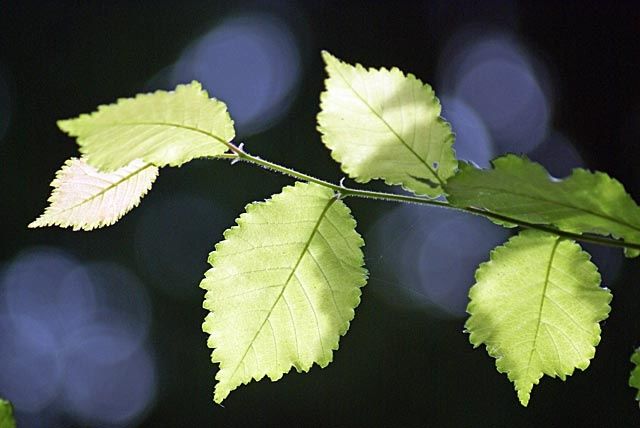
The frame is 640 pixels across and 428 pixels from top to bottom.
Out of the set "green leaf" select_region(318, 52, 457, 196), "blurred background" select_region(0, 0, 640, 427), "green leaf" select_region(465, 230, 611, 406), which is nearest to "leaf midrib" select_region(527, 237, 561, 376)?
"green leaf" select_region(465, 230, 611, 406)

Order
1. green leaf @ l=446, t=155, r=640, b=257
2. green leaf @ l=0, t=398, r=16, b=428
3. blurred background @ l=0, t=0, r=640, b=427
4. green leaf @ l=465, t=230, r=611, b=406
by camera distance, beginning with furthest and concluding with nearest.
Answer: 1. blurred background @ l=0, t=0, r=640, b=427
2. green leaf @ l=465, t=230, r=611, b=406
3. green leaf @ l=446, t=155, r=640, b=257
4. green leaf @ l=0, t=398, r=16, b=428

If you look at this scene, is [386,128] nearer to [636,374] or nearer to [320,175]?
[636,374]

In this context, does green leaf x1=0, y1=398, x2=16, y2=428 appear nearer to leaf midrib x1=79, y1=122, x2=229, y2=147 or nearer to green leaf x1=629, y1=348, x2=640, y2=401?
leaf midrib x1=79, y1=122, x2=229, y2=147

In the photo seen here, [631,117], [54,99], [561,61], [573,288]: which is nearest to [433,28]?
[561,61]

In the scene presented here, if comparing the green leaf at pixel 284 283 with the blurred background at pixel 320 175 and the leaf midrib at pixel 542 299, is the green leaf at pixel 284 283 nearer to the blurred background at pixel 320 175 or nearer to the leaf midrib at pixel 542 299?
the leaf midrib at pixel 542 299

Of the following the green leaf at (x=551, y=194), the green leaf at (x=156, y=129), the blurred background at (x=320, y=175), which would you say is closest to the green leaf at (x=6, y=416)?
the green leaf at (x=156, y=129)

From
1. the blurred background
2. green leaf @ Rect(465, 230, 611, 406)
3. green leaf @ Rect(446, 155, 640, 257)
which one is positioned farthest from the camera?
the blurred background

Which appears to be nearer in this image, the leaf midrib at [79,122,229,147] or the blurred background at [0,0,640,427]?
the leaf midrib at [79,122,229,147]
